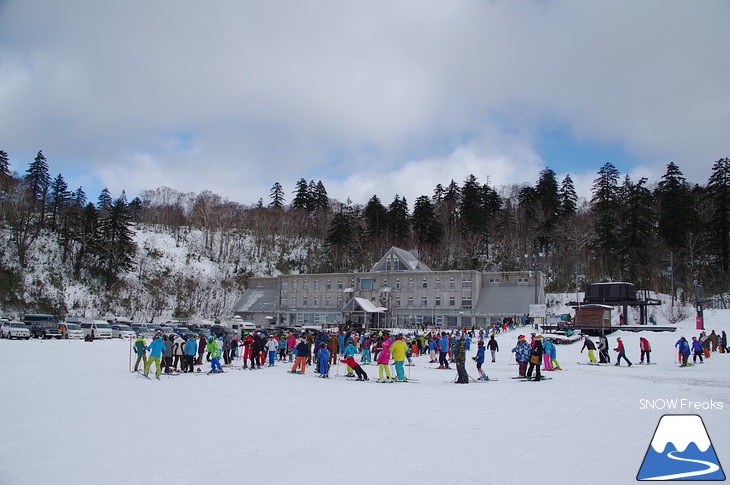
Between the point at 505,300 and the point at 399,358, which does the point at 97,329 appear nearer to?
the point at 399,358

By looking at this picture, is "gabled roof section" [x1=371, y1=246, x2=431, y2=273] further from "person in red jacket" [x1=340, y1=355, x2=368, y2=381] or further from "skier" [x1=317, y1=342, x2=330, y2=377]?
"person in red jacket" [x1=340, y1=355, x2=368, y2=381]

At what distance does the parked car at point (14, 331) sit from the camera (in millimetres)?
37406

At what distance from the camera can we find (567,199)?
82375 millimetres

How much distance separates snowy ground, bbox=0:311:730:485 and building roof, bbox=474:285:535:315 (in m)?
38.3

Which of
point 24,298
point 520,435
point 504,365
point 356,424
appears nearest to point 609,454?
point 520,435

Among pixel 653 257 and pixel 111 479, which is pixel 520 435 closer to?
pixel 111 479

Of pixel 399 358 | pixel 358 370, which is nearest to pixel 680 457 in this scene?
pixel 399 358

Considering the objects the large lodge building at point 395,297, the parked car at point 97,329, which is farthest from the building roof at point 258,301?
the parked car at point 97,329

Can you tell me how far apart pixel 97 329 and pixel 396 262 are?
35214 millimetres

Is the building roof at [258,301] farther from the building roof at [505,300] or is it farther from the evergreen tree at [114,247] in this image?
the building roof at [505,300]

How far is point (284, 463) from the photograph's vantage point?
7949 mm

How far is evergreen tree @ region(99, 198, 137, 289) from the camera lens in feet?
213

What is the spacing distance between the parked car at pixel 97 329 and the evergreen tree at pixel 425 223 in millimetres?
51231

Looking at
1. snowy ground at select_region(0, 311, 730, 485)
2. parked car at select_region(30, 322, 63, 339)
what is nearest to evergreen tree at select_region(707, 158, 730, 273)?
snowy ground at select_region(0, 311, 730, 485)
